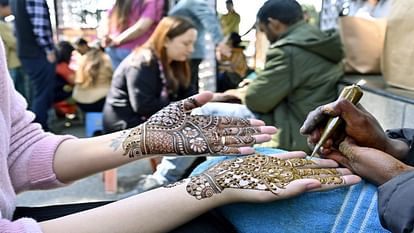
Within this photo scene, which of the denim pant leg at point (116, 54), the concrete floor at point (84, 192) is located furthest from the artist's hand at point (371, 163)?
the denim pant leg at point (116, 54)

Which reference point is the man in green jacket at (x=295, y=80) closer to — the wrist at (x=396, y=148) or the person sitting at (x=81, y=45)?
the wrist at (x=396, y=148)

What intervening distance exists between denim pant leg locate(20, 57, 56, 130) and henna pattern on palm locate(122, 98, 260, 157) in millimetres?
2867

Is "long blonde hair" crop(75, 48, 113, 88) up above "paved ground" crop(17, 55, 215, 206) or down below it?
above

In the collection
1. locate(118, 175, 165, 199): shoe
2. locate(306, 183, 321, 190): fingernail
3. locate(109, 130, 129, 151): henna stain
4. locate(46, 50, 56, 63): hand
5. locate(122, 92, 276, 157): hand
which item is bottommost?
locate(118, 175, 165, 199): shoe

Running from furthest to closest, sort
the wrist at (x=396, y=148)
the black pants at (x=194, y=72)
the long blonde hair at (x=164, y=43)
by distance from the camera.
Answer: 1. the black pants at (x=194, y=72)
2. the long blonde hair at (x=164, y=43)
3. the wrist at (x=396, y=148)

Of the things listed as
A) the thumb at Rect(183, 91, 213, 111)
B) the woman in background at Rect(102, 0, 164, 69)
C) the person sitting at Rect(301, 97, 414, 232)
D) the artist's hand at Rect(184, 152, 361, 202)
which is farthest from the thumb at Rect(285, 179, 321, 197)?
the woman in background at Rect(102, 0, 164, 69)

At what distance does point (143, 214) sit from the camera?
81 cm

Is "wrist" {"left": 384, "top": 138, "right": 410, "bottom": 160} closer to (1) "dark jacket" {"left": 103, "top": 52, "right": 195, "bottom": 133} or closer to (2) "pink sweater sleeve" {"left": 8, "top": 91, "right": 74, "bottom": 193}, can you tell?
(2) "pink sweater sleeve" {"left": 8, "top": 91, "right": 74, "bottom": 193}

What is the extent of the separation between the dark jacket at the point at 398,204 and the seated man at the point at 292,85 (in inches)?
66.1

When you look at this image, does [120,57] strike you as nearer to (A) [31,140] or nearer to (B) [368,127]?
(A) [31,140]

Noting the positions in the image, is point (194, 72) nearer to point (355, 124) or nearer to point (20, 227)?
point (355, 124)

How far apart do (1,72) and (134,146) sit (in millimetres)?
332

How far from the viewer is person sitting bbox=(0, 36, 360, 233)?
0.80 metres

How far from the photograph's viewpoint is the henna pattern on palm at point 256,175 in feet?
2.63
